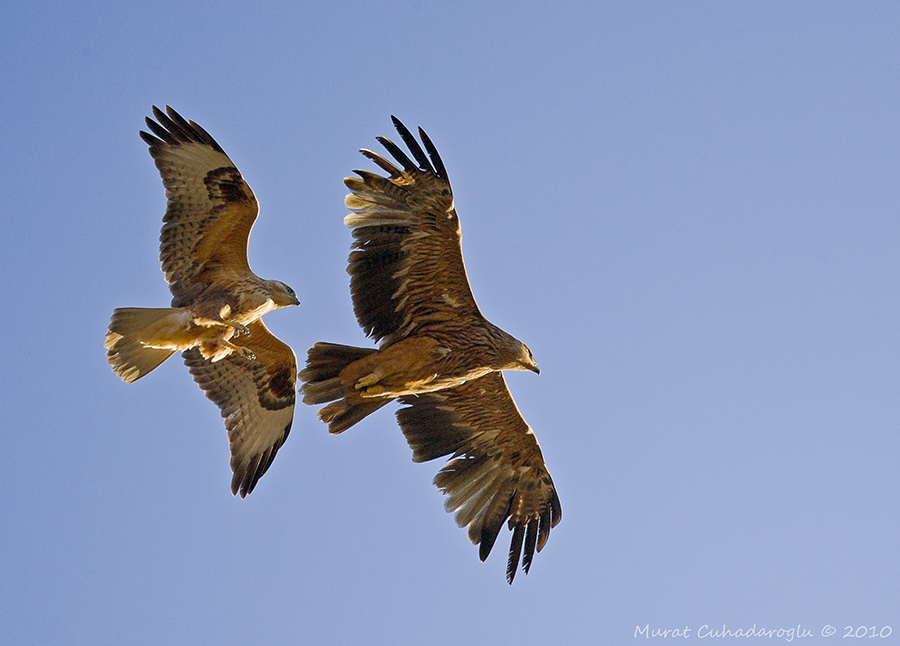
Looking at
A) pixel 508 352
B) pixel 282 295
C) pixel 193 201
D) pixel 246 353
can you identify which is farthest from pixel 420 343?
pixel 193 201

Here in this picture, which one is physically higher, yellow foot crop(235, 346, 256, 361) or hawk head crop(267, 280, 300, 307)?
hawk head crop(267, 280, 300, 307)

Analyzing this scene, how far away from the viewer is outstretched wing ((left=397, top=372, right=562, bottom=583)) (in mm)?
11195

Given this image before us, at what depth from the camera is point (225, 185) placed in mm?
11039

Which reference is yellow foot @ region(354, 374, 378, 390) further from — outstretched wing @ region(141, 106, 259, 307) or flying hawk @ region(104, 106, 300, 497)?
outstretched wing @ region(141, 106, 259, 307)

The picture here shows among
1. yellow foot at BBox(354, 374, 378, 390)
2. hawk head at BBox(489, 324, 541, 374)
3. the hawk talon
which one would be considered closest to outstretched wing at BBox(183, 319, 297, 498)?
the hawk talon

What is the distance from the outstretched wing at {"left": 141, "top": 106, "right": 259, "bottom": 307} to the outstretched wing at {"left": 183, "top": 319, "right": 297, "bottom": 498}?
3.61 feet

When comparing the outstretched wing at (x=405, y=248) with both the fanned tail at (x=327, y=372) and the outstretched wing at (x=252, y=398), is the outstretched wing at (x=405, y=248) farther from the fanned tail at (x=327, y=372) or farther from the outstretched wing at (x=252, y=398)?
the outstretched wing at (x=252, y=398)

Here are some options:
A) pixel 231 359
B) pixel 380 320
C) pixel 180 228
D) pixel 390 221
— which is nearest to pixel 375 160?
pixel 390 221

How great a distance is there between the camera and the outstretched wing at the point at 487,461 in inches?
441

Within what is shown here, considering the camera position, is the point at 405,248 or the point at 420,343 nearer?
the point at 405,248

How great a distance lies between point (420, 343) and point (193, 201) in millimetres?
2665

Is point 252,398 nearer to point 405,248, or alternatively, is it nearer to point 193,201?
A: point 193,201

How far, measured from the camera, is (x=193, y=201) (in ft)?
36.2

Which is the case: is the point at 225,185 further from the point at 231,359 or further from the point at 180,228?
the point at 231,359
